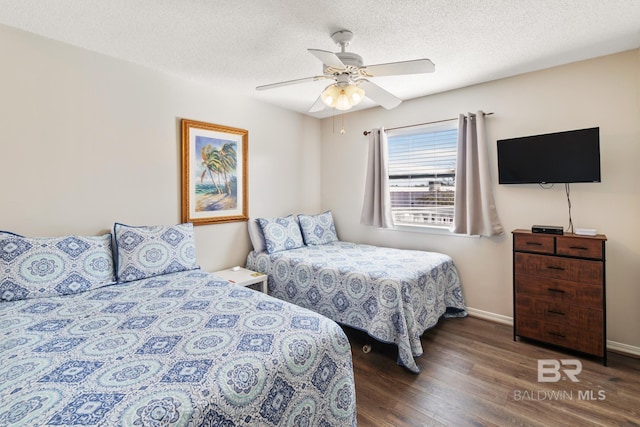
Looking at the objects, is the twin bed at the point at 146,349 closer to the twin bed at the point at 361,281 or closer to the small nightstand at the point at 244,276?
the small nightstand at the point at 244,276

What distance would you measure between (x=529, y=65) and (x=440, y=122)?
2.96 feet

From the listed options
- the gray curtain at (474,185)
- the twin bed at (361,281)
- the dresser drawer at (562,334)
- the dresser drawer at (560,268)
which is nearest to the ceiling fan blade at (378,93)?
the gray curtain at (474,185)

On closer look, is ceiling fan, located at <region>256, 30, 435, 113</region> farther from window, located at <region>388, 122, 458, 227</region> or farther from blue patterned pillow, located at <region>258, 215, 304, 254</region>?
blue patterned pillow, located at <region>258, 215, 304, 254</region>

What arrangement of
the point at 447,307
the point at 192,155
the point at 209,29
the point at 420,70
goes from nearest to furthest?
the point at 420,70
the point at 209,29
the point at 192,155
the point at 447,307

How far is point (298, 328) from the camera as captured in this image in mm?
1445

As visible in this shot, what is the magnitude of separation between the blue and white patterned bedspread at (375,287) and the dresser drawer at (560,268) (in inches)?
26.9

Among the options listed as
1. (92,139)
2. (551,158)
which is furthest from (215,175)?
(551,158)

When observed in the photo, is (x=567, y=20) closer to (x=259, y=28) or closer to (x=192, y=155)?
(x=259, y=28)

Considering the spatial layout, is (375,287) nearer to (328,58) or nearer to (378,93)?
(378,93)

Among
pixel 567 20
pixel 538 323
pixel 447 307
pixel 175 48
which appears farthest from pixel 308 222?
pixel 567 20

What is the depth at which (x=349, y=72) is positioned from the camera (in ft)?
6.67

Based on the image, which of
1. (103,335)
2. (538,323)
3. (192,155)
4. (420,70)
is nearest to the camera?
(103,335)

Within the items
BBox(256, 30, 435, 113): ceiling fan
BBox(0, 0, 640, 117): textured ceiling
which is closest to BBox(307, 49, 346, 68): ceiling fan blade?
BBox(256, 30, 435, 113): ceiling fan

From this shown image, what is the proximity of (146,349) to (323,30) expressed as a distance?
2121mm
